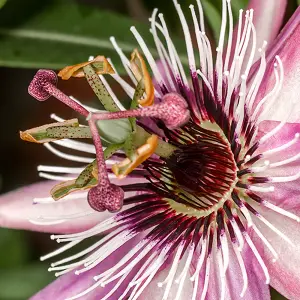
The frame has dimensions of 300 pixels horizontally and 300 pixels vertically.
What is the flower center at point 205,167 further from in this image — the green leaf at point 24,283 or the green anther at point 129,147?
the green leaf at point 24,283

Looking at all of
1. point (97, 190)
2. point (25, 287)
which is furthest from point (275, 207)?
point (25, 287)

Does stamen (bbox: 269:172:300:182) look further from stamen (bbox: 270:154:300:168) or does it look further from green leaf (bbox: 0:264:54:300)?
green leaf (bbox: 0:264:54:300)

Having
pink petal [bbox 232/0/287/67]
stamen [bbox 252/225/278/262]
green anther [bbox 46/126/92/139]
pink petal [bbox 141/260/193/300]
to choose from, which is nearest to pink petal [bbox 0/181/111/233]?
pink petal [bbox 141/260/193/300]

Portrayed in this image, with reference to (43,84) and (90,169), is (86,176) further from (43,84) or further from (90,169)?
(43,84)

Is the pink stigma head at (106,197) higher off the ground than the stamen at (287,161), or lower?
lower

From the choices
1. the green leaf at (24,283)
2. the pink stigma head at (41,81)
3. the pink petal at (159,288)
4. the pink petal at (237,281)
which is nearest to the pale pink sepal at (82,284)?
the pink petal at (159,288)

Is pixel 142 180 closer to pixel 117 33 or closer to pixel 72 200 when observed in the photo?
pixel 72 200
